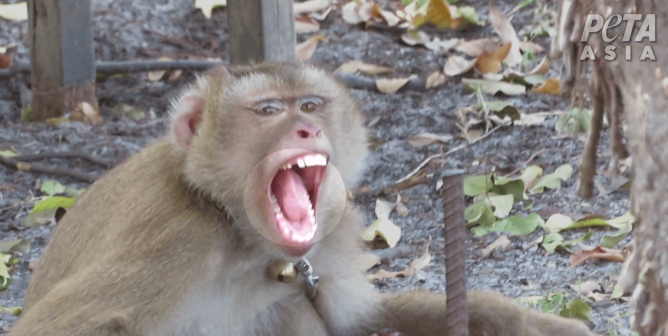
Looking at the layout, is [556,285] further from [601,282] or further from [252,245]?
[252,245]

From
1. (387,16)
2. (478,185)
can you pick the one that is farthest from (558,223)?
(387,16)

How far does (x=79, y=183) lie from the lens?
182 inches

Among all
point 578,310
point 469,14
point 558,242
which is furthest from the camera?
point 469,14

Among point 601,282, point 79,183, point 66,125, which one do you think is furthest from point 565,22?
point 66,125

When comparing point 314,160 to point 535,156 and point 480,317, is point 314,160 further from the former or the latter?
point 535,156

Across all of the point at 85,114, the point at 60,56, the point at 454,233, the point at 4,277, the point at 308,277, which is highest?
the point at 454,233

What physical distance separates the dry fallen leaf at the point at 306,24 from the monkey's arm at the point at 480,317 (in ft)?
11.7

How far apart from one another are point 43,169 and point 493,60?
276 centimetres

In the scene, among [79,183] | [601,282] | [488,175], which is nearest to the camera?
[601,282]

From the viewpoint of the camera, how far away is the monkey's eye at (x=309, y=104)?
254 cm

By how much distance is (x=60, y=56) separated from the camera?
5203 mm

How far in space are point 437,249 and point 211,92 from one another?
4.90 feet

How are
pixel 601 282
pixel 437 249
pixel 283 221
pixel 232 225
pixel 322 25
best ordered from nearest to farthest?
pixel 283 221 → pixel 232 225 → pixel 601 282 → pixel 437 249 → pixel 322 25

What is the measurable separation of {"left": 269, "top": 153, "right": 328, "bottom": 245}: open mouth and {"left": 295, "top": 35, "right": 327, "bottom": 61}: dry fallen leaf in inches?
136
